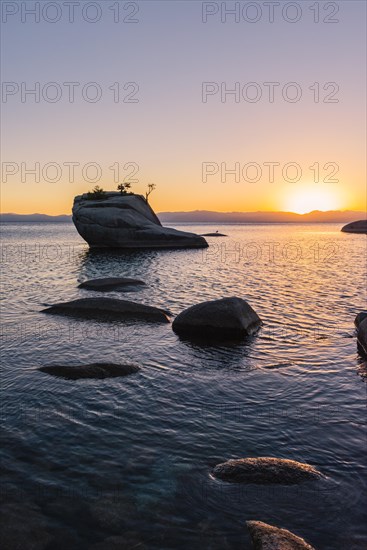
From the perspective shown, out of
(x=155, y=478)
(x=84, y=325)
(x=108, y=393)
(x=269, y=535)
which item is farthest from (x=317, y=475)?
(x=84, y=325)

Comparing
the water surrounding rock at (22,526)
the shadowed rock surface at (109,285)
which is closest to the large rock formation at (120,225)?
the shadowed rock surface at (109,285)

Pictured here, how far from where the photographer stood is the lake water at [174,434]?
6289 mm

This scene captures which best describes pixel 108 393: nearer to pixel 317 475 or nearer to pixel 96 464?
pixel 96 464

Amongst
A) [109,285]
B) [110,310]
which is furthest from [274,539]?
[109,285]

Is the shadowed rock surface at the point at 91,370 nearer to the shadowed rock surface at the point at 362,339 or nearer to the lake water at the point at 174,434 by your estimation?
the lake water at the point at 174,434

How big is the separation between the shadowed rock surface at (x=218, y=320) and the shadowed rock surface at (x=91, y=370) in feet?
14.3

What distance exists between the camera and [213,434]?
8938mm

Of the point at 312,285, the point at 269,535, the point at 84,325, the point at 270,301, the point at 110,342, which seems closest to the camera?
the point at 269,535

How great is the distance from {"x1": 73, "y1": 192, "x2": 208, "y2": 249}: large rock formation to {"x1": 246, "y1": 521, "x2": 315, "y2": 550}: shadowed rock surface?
5470cm

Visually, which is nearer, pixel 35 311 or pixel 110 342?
pixel 110 342

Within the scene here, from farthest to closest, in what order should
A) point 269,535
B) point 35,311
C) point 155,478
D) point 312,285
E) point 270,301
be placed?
1. point 312,285
2. point 270,301
3. point 35,311
4. point 155,478
5. point 269,535

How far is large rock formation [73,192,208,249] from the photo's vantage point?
59.3 m

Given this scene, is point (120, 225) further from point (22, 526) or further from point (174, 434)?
point (22, 526)

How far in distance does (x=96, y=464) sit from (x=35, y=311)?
47.5ft
